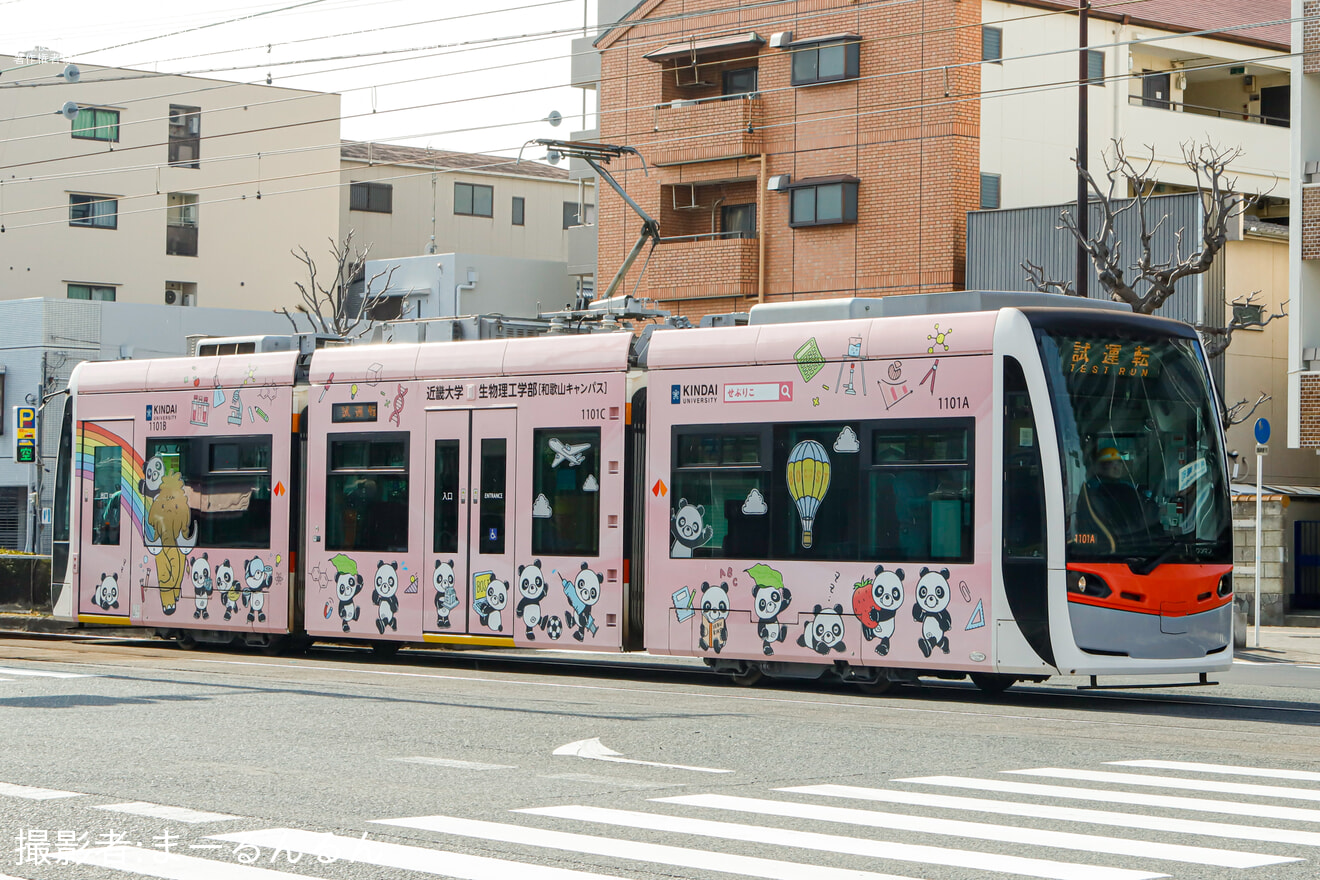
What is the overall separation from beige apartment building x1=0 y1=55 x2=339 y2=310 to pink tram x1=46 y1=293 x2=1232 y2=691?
35.6 m

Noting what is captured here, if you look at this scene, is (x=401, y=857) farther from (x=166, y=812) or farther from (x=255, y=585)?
(x=255, y=585)

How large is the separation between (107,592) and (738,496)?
9.50m

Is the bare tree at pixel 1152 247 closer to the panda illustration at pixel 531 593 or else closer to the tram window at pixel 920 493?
the tram window at pixel 920 493

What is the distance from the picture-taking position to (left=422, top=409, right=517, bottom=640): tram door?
1775 cm

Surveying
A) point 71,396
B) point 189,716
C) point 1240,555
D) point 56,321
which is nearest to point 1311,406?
point 1240,555

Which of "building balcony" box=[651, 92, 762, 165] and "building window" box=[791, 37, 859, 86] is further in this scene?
"building balcony" box=[651, 92, 762, 165]

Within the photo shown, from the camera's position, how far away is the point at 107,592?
21.6m

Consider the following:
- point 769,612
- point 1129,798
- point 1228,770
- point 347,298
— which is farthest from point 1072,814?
point 347,298

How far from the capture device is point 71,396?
882 inches

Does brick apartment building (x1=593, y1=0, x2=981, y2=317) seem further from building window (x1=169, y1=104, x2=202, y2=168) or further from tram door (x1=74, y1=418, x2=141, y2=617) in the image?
building window (x1=169, y1=104, x2=202, y2=168)

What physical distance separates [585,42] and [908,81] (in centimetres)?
1775

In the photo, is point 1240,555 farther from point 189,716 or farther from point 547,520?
point 189,716

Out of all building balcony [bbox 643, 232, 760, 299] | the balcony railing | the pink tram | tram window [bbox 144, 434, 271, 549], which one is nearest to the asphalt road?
the pink tram

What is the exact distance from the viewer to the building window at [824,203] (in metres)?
38.5
